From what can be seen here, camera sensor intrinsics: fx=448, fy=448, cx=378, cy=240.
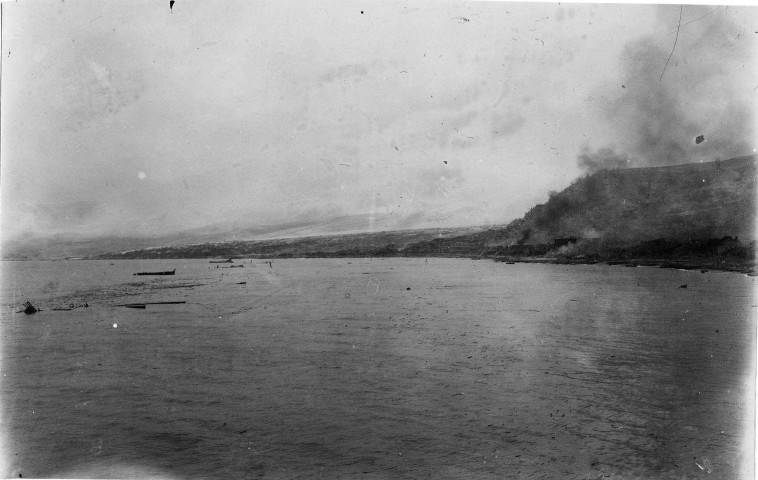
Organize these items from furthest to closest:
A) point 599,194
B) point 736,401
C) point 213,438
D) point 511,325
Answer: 1. point 511,325
2. point 599,194
3. point 736,401
4. point 213,438

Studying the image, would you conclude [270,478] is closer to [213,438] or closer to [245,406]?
[213,438]

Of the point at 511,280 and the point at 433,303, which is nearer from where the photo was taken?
the point at 433,303

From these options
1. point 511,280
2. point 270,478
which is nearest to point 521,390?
point 270,478

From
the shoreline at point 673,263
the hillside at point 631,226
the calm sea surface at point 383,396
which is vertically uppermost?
the hillside at point 631,226

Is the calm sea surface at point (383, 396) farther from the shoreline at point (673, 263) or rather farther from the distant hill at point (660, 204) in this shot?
the distant hill at point (660, 204)

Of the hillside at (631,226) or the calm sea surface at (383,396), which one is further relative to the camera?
the hillside at (631,226)

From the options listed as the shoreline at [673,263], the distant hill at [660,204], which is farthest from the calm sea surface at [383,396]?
the distant hill at [660,204]

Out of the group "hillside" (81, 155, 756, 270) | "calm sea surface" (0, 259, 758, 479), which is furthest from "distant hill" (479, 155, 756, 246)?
"calm sea surface" (0, 259, 758, 479)
